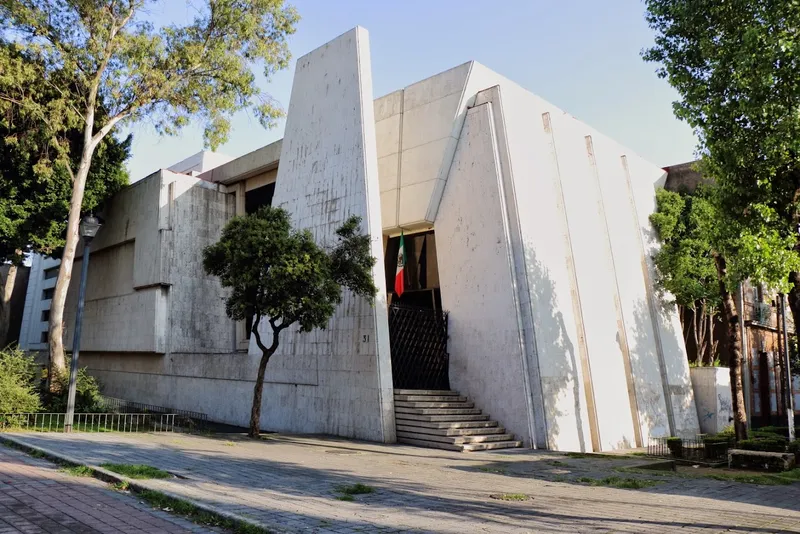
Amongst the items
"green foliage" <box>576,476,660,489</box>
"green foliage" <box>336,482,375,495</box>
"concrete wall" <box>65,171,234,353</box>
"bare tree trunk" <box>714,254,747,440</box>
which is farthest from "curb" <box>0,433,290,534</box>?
"bare tree trunk" <box>714,254,747,440</box>

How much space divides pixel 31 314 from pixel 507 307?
138 ft

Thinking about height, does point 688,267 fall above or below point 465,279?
above

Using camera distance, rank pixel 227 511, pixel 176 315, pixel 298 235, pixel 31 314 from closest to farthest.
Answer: pixel 227 511 < pixel 298 235 < pixel 176 315 < pixel 31 314

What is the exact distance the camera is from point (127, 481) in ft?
24.3

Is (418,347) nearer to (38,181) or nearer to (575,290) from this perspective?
(575,290)

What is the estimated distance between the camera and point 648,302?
22.7 metres

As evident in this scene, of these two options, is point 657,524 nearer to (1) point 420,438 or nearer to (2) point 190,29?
(1) point 420,438

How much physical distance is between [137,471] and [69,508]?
2.03 meters

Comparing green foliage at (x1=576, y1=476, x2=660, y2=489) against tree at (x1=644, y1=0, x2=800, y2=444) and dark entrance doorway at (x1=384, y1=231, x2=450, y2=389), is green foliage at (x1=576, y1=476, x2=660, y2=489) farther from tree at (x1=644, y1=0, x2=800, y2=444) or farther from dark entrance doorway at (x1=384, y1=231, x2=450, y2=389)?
dark entrance doorway at (x1=384, y1=231, x2=450, y2=389)

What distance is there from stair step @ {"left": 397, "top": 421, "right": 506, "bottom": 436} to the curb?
8.31 meters

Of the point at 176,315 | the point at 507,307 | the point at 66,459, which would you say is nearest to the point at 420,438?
the point at 507,307

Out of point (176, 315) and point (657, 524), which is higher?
point (176, 315)

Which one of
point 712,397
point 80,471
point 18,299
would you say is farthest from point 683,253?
point 18,299

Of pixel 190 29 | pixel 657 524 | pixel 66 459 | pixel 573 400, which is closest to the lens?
pixel 657 524
